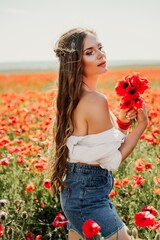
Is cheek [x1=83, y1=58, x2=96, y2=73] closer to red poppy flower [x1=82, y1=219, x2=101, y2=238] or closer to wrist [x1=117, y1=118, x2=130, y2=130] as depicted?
wrist [x1=117, y1=118, x2=130, y2=130]

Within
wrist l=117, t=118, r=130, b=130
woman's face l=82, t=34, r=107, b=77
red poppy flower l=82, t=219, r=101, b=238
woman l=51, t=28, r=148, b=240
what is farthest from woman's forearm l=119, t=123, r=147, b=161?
red poppy flower l=82, t=219, r=101, b=238

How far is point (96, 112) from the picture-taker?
2.66 metres

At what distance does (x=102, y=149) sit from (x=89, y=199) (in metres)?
0.26

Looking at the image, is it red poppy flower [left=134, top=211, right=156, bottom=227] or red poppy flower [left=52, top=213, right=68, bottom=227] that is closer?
red poppy flower [left=134, top=211, right=156, bottom=227]

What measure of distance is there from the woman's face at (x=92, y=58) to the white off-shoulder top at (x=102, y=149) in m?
0.35

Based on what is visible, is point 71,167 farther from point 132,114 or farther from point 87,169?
point 132,114

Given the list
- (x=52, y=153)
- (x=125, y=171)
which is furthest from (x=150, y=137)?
(x=52, y=153)

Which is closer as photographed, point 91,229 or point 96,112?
point 91,229

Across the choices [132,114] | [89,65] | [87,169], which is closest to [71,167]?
[87,169]

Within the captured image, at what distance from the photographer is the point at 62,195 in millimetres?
2799

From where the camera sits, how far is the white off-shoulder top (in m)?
2.68

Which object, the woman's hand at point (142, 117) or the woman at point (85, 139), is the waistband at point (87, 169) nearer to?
the woman at point (85, 139)

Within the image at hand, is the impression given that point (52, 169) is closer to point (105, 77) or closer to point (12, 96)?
point (12, 96)

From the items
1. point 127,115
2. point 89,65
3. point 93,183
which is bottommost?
point 93,183
